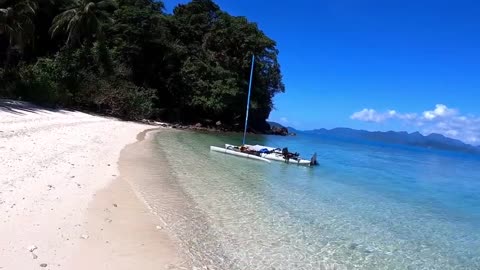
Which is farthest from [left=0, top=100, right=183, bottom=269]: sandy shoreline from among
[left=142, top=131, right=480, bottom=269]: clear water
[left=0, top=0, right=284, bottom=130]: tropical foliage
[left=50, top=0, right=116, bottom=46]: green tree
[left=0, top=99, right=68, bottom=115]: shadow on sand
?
[left=50, top=0, right=116, bottom=46]: green tree

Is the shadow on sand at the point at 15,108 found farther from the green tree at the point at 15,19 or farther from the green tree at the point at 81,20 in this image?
the green tree at the point at 81,20

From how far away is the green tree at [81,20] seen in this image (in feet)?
129

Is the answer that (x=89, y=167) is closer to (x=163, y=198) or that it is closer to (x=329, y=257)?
(x=163, y=198)

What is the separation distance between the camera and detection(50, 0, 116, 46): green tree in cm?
3922

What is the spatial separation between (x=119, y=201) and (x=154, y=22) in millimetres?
39236

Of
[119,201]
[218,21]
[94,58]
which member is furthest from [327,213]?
[218,21]

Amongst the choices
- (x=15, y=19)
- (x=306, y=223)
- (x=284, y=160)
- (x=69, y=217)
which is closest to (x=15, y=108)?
(x=15, y=19)

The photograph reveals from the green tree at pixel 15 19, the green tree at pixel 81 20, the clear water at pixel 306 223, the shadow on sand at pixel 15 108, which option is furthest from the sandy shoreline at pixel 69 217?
the green tree at pixel 81 20

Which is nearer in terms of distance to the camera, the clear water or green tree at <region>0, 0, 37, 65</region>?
the clear water

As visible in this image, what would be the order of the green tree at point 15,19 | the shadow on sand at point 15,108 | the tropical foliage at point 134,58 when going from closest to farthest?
1. the shadow on sand at point 15,108
2. the green tree at point 15,19
3. the tropical foliage at point 134,58

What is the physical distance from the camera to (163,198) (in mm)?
11352

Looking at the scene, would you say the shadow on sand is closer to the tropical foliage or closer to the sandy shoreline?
the tropical foliage

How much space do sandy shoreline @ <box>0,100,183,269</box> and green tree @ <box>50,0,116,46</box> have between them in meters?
28.7

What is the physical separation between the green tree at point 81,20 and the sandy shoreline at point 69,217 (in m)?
28.7
